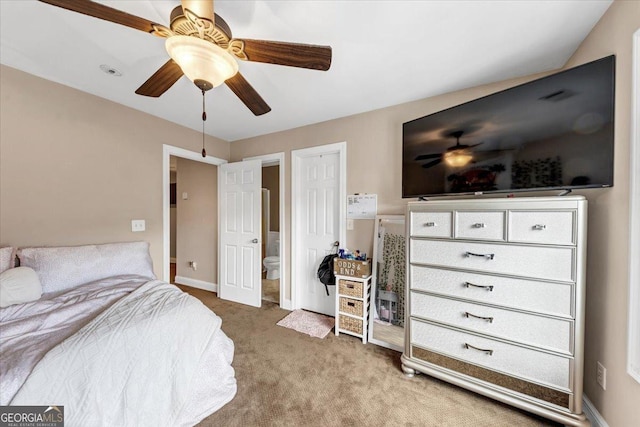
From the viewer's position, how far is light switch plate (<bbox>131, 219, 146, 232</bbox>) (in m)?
2.46

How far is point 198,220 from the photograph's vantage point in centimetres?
377

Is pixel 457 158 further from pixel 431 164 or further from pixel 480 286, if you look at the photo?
pixel 480 286

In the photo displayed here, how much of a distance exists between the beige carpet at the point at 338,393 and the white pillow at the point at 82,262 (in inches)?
49.7

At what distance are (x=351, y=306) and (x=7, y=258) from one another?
2.74 meters

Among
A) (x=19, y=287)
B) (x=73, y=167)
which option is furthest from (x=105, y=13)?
(x=73, y=167)

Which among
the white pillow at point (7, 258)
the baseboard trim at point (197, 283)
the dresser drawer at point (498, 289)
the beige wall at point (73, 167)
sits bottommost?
the baseboard trim at point (197, 283)

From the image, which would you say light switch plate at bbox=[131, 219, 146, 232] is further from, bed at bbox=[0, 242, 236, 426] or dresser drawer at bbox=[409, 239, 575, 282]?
dresser drawer at bbox=[409, 239, 575, 282]

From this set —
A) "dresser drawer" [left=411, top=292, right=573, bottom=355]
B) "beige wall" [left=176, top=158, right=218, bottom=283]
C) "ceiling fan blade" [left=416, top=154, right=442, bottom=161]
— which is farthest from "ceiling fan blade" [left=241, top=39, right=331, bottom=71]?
"beige wall" [left=176, top=158, right=218, bottom=283]

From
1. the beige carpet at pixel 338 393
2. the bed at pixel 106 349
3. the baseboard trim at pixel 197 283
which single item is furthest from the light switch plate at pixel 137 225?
the beige carpet at pixel 338 393

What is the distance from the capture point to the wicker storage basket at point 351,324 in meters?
2.31

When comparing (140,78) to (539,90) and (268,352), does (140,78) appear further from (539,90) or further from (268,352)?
(539,90)

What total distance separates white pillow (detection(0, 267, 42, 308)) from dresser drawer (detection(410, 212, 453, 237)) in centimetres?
267

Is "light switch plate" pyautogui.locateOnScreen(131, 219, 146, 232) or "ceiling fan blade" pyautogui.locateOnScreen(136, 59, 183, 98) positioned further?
"light switch plate" pyautogui.locateOnScreen(131, 219, 146, 232)

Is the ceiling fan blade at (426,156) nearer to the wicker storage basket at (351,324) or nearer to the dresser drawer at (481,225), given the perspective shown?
the dresser drawer at (481,225)
